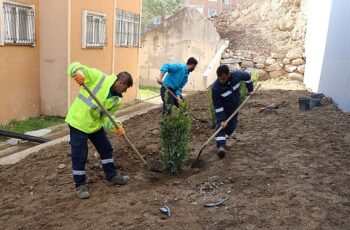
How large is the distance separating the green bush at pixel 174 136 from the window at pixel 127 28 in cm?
866

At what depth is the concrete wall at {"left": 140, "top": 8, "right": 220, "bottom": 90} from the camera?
63.7ft

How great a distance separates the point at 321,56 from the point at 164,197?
10289mm

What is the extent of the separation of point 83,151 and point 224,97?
2.62 metres

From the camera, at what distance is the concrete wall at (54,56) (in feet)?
32.0

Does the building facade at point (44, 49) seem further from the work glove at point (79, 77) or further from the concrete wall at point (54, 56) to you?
the work glove at point (79, 77)

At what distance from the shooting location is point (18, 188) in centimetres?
498

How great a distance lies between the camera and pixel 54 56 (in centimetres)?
991

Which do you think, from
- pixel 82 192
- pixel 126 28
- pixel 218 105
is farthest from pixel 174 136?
pixel 126 28

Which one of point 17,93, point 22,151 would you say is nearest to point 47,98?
point 17,93

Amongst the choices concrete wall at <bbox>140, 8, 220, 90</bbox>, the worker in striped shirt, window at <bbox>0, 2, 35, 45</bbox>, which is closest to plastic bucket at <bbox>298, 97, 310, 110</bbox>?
the worker in striped shirt

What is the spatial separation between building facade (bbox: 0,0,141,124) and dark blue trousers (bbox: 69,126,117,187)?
4940mm

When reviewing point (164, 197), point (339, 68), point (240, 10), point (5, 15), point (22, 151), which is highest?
point (240, 10)

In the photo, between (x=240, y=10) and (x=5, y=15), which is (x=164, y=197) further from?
(x=240, y=10)

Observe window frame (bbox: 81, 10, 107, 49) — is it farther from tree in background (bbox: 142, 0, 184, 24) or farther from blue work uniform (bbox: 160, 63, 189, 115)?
tree in background (bbox: 142, 0, 184, 24)
